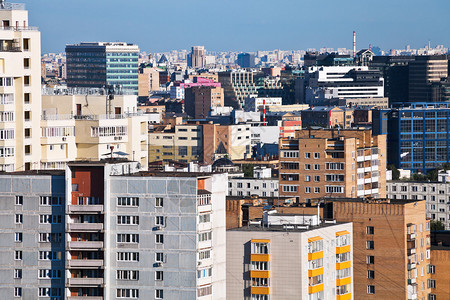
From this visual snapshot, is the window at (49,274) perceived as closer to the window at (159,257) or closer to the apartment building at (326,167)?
the window at (159,257)

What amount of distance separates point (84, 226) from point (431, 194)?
167ft

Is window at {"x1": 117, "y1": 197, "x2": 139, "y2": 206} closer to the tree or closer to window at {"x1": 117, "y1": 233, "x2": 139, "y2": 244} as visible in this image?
window at {"x1": 117, "y1": 233, "x2": 139, "y2": 244}

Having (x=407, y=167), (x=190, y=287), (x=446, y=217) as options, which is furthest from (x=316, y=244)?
(x=407, y=167)

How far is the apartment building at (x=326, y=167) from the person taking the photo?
77125 millimetres

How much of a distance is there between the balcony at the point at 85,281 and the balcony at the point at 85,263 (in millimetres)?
392

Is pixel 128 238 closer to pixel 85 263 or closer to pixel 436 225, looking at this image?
pixel 85 263

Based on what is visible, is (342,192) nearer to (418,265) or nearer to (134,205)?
(418,265)

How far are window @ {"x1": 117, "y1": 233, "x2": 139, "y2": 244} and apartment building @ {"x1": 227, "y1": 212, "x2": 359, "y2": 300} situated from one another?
5279 millimetres

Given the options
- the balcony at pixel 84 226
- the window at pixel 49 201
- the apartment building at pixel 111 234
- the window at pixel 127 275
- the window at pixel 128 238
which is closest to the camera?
the apartment building at pixel 111 234

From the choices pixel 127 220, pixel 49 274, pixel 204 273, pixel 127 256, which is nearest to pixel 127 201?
pixel 127 220

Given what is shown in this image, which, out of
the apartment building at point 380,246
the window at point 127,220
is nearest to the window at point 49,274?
the window at point 127,220

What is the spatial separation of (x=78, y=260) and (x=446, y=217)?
50.7m

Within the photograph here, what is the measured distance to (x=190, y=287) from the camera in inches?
1727

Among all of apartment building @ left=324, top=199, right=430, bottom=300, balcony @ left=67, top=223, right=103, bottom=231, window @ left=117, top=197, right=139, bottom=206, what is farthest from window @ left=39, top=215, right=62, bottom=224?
apartment building @ left=324, top=199, right=430, bottom=300
